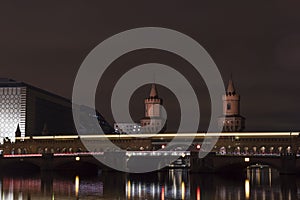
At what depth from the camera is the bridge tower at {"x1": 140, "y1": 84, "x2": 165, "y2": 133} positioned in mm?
150875

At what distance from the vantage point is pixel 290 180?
7256 centimetres

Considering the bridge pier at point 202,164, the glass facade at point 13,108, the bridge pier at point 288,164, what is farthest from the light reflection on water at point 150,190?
the glass facade at point 13,108

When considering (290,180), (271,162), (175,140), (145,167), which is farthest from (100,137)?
(290,180)

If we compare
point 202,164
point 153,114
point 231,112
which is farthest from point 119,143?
point 202,164

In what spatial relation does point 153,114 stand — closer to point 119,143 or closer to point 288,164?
point 119,143

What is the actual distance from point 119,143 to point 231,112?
3354 centimetres

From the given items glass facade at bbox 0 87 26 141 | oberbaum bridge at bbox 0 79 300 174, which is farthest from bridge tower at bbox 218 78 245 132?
glass facade at bbox 0 87 26 141

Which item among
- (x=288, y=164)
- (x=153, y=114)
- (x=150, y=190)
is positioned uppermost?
(x=153, y=114)

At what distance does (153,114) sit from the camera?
15388cm

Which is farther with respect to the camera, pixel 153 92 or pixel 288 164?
pixel 153 92

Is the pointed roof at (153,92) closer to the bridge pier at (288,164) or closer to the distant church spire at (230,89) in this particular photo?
the distant church spire at (230,89)

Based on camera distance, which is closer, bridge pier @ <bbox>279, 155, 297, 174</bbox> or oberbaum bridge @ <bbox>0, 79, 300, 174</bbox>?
→ bridge pier @ <bbox>279, 155, 297, 174</bbox>

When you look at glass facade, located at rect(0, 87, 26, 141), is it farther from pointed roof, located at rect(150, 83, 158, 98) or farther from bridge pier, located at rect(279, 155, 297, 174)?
bridge pier, located at rect(279, 155, 297, 174)

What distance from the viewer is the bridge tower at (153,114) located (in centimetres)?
15088
